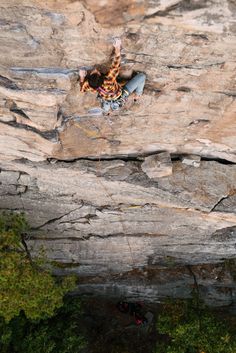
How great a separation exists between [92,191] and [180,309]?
556 centimetres

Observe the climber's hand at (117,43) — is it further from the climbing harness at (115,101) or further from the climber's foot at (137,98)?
the climber's foot at (137,98)

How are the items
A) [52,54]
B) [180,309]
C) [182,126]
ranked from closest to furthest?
[52,54] → [182,126] → [180,309]

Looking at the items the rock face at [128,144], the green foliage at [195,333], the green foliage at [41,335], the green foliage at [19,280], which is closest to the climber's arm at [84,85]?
the rock face at [128,144]

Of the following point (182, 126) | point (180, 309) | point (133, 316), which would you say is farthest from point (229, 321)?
point (182, 126)

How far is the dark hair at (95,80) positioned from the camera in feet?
24.9

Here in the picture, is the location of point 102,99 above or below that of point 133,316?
above

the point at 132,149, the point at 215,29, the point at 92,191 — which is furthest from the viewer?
the point at 92,191

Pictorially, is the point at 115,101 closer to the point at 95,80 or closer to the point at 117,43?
the point at 95,80

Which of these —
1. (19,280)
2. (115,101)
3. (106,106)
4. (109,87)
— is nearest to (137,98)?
(115,101)

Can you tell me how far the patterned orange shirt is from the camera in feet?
24.1

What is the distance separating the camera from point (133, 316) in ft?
56.5

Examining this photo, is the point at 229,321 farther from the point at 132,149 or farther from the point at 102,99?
the point at 102,99

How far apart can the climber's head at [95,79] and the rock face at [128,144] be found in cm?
19

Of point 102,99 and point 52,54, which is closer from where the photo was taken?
point 52,54
